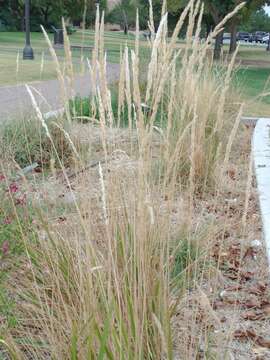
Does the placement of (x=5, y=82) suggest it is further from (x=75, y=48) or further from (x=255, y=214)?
(x=75, y=48)

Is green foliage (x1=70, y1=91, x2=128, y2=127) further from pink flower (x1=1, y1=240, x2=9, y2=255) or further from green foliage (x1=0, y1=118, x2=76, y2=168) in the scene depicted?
pink flower (x1=1, y1=240, x2=9, y2=255)

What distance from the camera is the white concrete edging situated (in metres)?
3.52

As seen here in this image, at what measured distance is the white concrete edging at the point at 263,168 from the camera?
3.52 metres

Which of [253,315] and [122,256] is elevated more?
[122,256]

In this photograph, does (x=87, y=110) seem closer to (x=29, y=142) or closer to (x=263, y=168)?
(x=29, y=142)

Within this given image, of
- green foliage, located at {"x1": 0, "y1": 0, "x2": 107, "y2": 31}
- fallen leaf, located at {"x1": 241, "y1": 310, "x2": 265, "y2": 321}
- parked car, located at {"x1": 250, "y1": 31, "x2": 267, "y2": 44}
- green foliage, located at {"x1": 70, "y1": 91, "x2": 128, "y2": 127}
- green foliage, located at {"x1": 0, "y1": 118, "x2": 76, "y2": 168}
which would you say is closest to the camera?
green foliage, located at {"x1": 70, "y1": 91, "x2": 128, "y2": 127}

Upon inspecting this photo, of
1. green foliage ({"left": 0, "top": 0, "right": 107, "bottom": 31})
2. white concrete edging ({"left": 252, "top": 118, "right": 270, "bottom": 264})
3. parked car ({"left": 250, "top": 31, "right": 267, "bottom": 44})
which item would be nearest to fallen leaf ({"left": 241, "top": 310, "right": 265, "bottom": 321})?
white concrete edging ({"left": 252, "top": 118, "right": 270, "bottom": 264})

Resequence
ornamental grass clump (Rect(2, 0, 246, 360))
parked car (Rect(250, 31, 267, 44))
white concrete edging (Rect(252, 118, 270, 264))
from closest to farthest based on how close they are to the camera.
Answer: ornamental grass clump (Rect(2, 0, 246, 360)) < white concrete edging (Rect(252, 118, 270, 264)) < parked car (Rect(250, 31, 267, 44))

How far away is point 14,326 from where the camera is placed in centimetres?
213

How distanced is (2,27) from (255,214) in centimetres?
5595

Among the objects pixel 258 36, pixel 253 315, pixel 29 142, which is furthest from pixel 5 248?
pixel 258 36

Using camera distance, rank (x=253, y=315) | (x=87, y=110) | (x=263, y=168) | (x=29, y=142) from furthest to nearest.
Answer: (x=87, y=110) → (x=29, y=142) → (x=263, y=168) → (x=253, y=315)

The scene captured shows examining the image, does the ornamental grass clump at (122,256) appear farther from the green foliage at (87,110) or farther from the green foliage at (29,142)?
the green foliage at (29,142)

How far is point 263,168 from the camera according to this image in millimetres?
4969
